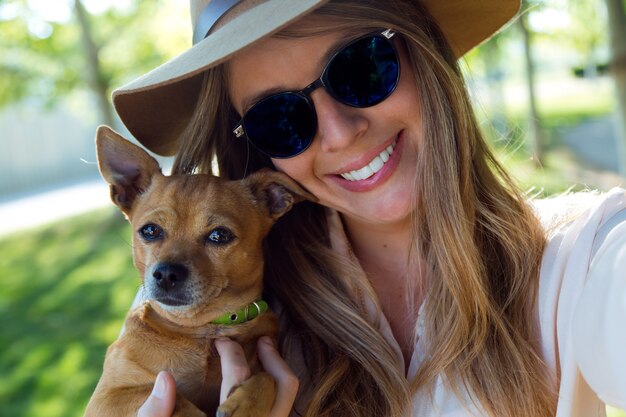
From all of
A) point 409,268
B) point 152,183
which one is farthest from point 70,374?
point 409,268

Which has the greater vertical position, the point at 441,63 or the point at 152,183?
the point at 441,63

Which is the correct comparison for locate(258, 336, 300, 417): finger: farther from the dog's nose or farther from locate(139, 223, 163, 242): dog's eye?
locate(139, 223, 163, 242): dog's eye

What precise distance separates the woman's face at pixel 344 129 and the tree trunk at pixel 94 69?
8.30 m

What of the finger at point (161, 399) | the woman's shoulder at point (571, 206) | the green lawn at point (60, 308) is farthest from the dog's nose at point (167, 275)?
the green lawn at point (60, 308)

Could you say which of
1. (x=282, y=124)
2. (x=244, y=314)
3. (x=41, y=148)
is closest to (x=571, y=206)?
(x=282, y=124)

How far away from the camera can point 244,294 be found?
2.42m

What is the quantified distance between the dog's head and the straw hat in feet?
0.53

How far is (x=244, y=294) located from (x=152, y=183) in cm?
60

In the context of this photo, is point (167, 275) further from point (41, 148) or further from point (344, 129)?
point (41, 148)

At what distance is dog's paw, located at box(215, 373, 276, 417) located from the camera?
1962mm

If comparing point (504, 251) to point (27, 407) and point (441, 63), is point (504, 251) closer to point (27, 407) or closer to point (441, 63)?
point (441, 63)

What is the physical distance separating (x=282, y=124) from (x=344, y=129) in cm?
20

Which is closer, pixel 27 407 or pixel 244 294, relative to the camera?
pixel 244 294

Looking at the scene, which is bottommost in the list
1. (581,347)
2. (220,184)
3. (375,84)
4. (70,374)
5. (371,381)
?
(70,374)
